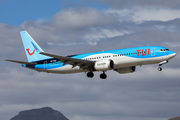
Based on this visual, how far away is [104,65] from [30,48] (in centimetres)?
2350

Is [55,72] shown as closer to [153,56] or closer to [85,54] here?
[85,54]

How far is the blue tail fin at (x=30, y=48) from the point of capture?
273 ft

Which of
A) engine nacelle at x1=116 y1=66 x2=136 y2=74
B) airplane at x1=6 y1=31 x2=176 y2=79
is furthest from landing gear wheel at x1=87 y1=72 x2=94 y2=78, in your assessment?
engine nacelle at x1=116 y1=66 x2=136 y2=74

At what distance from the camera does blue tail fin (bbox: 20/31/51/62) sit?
83.1 m

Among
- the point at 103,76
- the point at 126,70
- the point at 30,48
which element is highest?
the point at 30,48

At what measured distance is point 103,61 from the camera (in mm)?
71562

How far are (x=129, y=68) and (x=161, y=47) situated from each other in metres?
10.8

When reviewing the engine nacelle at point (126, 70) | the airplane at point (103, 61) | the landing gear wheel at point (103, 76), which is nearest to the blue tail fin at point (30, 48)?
the airplane at point (103, 61)

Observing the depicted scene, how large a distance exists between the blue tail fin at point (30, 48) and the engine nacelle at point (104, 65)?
17093 millimetres

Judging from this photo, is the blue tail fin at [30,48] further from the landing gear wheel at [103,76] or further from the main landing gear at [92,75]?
the landing gear wheel at [103,76]

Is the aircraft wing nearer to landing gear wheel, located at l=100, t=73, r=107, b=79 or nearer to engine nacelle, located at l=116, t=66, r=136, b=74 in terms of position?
landing gear wheel, located at l=100, t=73, r=107, b=79

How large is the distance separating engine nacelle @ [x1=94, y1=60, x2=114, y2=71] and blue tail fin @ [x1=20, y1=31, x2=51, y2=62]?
17093 mm

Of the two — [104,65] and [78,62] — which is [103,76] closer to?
[104,65]

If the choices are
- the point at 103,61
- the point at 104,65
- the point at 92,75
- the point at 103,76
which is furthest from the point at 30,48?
the point at 104,65
